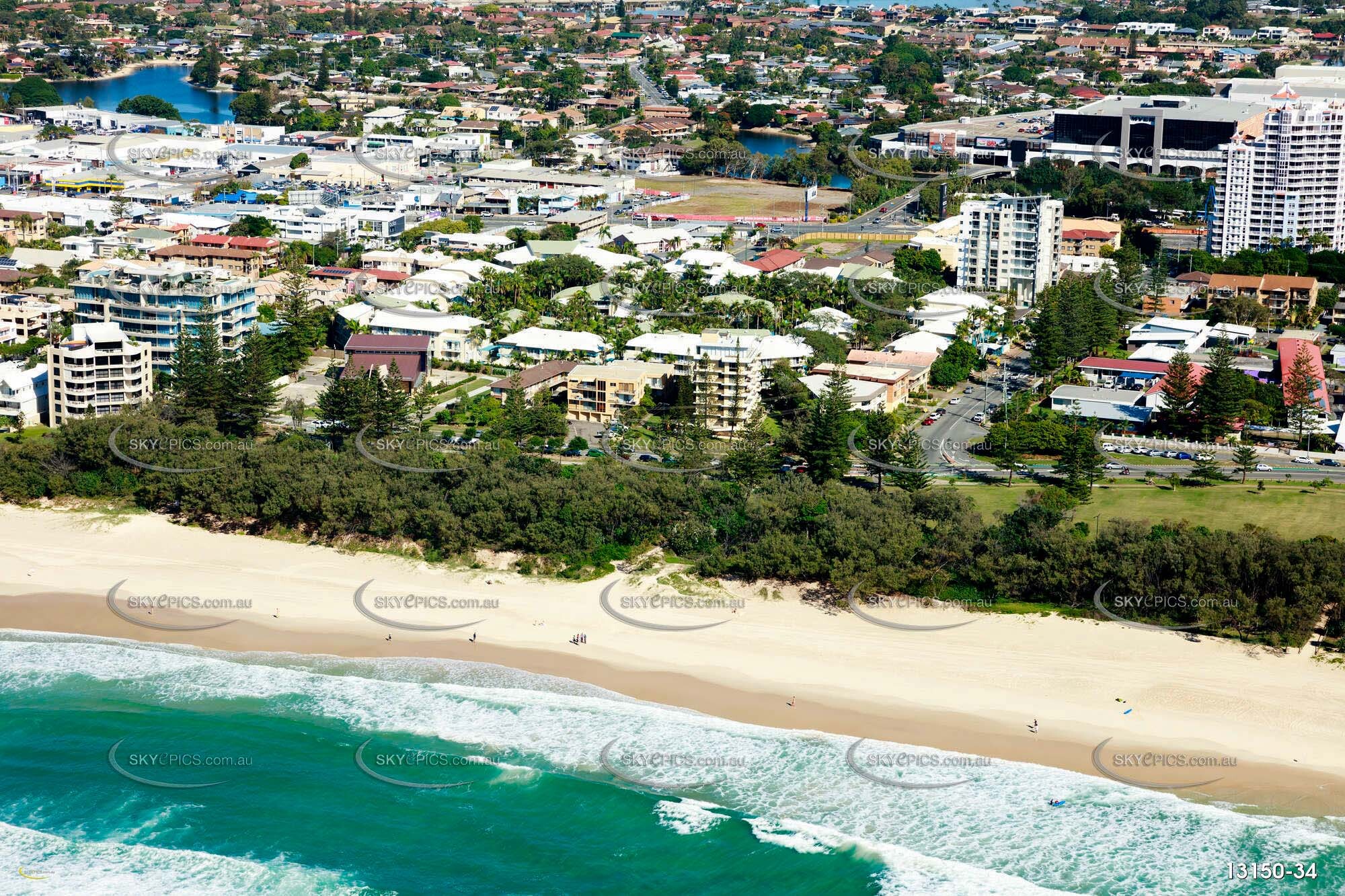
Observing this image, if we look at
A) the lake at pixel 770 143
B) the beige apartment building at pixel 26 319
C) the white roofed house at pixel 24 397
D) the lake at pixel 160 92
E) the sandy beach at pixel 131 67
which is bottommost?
the white roofed house at pixel 24 397

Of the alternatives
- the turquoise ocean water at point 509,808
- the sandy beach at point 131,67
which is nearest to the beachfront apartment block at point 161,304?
the turquoise ocean water at point 509,808

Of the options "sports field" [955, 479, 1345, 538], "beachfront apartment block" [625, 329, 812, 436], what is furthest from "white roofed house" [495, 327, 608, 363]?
"sports field" [955, 479, 1345, 538]

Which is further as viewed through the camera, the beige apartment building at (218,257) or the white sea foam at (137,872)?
the beige apartment building at (218,257)

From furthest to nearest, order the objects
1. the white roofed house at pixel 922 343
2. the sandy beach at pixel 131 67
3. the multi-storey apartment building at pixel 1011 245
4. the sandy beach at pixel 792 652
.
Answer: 1. the sandy beach at pixel 131 67
2. the multi-storey apartment building at pixel 1011 245
3. the white roofed house at pixel 922 343
4. the sandy beach at pixel 792 652

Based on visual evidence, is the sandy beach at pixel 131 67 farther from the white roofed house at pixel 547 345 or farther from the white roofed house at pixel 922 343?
the white roofed house at pixel 922 343

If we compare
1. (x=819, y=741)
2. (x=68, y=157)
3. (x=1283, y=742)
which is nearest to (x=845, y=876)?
(x=819, y=741)

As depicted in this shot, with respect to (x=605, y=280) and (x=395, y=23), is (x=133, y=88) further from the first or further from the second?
(x=605, y=280)

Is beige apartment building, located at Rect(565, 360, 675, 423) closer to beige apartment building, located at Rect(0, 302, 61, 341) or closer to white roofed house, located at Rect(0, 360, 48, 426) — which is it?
white roofed house, located at Rect(0, 360, 48, 426)
